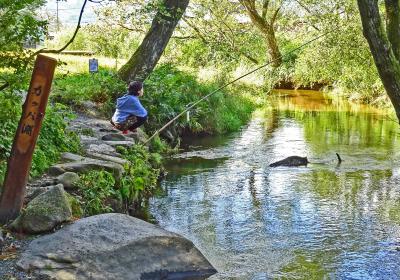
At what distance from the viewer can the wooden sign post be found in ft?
17.1

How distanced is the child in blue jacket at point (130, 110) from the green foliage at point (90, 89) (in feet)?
8.41

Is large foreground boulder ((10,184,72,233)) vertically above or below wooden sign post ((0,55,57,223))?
below

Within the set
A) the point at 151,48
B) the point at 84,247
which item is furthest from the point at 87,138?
the point at 84,247

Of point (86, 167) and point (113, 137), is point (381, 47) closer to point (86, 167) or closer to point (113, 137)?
point (86, 167)

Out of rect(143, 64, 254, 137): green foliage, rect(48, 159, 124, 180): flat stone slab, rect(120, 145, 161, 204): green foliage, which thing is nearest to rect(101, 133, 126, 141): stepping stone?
rect(120, 145, 161, 204): green foliage

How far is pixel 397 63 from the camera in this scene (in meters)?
6.35

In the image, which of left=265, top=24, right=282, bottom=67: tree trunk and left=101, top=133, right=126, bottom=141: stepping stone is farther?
left=265, top=24, right=282, bottom=67: tree trunk

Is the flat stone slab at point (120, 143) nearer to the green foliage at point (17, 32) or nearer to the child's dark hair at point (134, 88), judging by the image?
the child's dark hair at point (134, 88)

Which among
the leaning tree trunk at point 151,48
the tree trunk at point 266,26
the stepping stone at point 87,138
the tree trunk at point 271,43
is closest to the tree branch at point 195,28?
the leaning tree trunk at point 151,48

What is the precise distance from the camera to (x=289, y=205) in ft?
27.7

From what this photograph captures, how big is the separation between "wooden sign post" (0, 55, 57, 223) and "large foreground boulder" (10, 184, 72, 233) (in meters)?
0.16

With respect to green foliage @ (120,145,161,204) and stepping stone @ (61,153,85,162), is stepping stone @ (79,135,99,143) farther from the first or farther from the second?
stepping stone @ (61,153,85,162)

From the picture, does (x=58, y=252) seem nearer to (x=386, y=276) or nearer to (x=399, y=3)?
(x=386, y=276)

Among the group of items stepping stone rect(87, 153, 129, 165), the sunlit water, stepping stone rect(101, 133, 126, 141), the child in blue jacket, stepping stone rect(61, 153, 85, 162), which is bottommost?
the sunlit water
